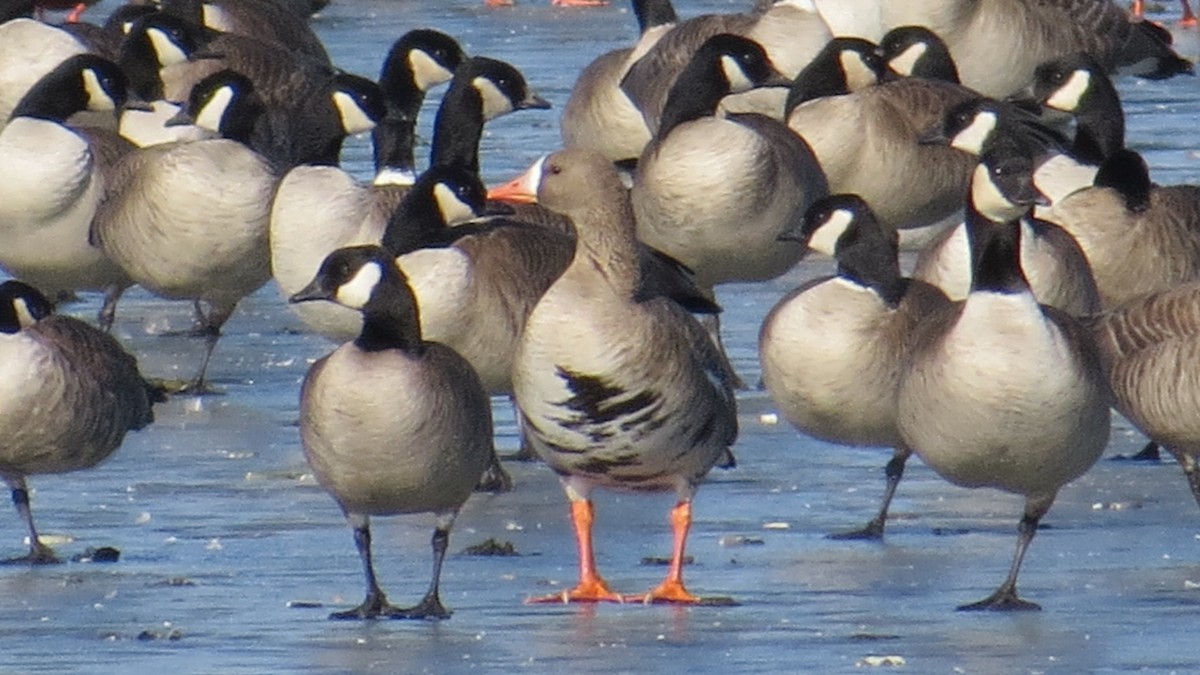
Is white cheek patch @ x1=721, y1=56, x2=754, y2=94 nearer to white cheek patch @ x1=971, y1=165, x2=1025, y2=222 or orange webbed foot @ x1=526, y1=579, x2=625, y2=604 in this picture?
white cheek patch @ x1=971, y1=165, x2=1025, y2=222

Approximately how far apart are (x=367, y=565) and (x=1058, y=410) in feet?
6.90

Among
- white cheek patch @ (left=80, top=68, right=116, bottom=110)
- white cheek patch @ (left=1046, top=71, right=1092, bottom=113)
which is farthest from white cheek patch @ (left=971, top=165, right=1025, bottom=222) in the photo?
white cheek patch @ (left=80, top=68, right=116, bottom=110)

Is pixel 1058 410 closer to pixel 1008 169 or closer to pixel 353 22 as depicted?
pixel 1008 169

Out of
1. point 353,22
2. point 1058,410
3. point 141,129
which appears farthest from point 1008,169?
point 353,22

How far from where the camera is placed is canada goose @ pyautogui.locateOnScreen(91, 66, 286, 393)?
12867mm

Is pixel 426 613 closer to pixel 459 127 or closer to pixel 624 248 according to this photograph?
pixel 624 248

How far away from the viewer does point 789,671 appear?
7625 millimetres

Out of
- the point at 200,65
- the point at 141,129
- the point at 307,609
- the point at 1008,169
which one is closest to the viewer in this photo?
the point at 307,609

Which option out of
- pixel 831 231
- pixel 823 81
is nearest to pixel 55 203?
pixel 823 81

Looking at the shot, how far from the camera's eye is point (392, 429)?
28.0ft

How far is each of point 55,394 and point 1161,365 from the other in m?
3.58

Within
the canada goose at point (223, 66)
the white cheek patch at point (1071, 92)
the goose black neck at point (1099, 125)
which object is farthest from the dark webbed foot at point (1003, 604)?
the canada goose at point (223, 66)

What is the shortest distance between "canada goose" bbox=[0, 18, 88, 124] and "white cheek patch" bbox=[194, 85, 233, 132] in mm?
3237

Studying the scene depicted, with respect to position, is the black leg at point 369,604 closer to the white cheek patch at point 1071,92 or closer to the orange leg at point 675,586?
the orange leg at point 675,586
